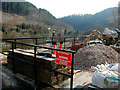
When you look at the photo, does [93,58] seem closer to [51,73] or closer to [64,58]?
[51,73]

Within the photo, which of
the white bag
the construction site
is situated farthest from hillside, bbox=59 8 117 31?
the white bag

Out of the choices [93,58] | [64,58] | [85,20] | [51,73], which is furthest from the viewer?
[85,20]

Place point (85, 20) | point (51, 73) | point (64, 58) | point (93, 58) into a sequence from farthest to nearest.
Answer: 1. point (85, 20)
2. point (93, 58)
3. point (51, 73)
4. point (64, 58)

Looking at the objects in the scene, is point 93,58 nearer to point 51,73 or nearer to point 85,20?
point 51,73

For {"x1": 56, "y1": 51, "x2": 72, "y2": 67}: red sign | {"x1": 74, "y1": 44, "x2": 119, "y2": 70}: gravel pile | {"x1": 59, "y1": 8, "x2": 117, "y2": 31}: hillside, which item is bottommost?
{"x1": 74, "y1": 44, "x2": 119, "y2": 70}: gravel pile

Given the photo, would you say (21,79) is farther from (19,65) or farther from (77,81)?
(77,81)

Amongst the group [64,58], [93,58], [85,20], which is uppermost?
[85,20]

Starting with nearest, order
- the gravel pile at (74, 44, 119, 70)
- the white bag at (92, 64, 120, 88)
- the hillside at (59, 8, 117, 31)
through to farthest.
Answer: the white bag at (92, 64, 120, 88) < the gravel pile at (74, 44, 119, 70) < the hillside at (59, 8, 117, 31)

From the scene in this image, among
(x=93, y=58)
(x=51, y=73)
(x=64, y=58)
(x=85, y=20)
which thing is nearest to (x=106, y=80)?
(x=64, y=58)

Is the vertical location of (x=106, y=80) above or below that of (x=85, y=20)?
below

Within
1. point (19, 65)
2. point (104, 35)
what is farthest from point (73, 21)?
point (19, 65)

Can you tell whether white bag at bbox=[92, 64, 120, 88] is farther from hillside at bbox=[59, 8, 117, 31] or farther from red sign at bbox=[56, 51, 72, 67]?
hillside at bbox=[59, 8, 117, 31]

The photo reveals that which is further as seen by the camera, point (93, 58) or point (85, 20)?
point (85, 20)

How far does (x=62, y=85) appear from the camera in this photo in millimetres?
2955
